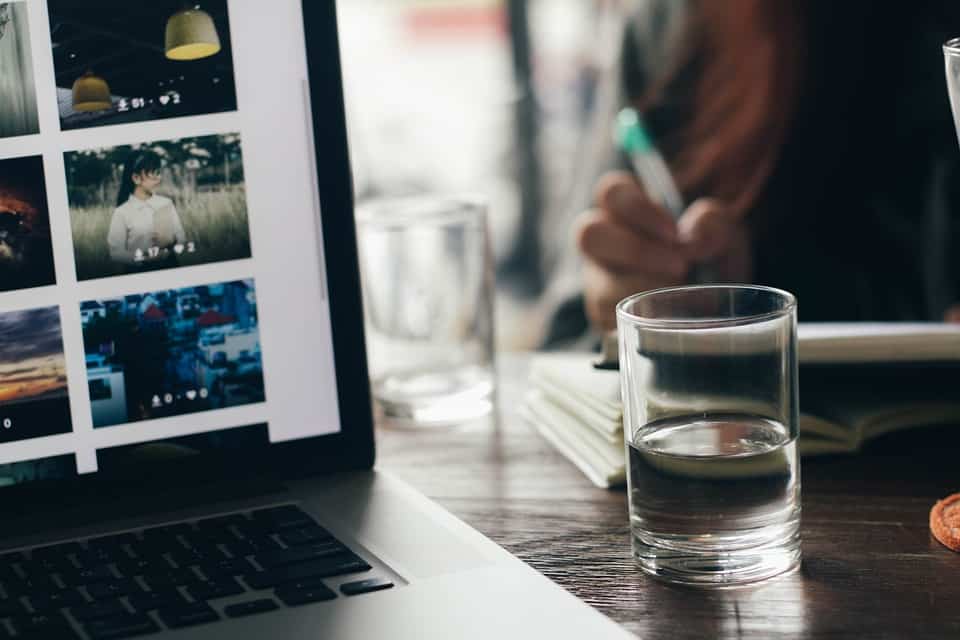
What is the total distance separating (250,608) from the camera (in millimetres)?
498

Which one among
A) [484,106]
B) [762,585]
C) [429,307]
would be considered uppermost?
[484,106]

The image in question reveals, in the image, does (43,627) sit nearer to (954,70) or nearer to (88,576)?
(88,576)

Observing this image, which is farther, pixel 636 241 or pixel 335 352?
pixel 636 241

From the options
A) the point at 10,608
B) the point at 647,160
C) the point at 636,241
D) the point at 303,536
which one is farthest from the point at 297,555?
the point at 647,160

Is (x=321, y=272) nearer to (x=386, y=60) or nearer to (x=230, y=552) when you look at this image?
(x=230, y=552)

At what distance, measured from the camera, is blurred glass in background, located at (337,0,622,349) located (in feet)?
8.41

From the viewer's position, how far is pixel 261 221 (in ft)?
2.19

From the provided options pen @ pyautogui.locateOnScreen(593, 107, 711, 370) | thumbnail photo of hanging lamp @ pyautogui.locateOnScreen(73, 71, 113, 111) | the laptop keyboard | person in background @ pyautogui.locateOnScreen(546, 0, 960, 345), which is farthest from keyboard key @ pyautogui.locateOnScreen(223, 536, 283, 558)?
person in background @ pyautogui.locateOnScreen(546, 0, 960, 345)

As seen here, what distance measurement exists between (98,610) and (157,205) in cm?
24

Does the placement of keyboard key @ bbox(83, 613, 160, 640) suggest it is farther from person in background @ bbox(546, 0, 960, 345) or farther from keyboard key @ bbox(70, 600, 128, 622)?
person in background @ bbox(546, 0, 960, 345)

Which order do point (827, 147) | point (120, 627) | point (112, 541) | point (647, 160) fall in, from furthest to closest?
1. point (827, 147)
2. point (647, 160)
3. point (112, 541)
4. point (120, 627)

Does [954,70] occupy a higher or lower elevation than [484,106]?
lower

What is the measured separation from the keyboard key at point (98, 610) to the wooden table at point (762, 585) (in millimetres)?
190

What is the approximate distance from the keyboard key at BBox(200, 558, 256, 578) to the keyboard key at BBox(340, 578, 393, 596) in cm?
5
